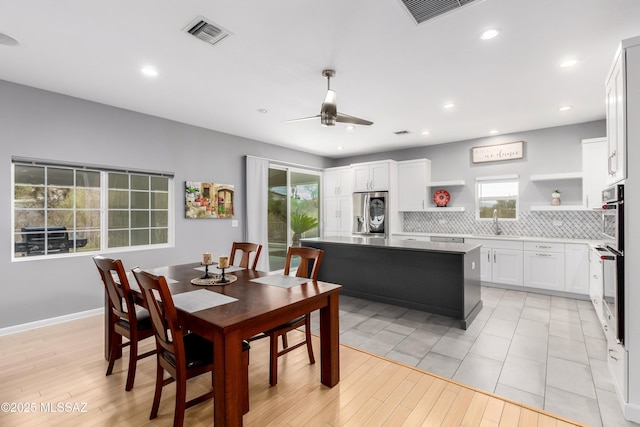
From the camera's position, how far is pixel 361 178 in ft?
21.4

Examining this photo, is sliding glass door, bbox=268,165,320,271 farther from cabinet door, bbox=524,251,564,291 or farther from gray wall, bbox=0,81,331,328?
cabinet door, bbox=524,251,564,291

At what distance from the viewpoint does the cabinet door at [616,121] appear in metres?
1.89

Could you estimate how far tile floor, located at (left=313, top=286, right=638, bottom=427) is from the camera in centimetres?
211

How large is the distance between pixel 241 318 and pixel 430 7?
229 centimetres

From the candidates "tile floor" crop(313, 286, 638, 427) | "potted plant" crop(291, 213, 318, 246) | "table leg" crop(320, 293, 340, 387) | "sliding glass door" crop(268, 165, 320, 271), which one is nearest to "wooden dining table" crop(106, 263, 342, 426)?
"table leg" crop(320, 293, 340, 387)

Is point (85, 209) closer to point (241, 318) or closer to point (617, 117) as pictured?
point (241, 318)

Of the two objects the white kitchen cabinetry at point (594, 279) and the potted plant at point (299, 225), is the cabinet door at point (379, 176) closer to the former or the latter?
the potted plant at point (299, 225)

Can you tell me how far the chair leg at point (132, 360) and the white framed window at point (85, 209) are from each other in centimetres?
229

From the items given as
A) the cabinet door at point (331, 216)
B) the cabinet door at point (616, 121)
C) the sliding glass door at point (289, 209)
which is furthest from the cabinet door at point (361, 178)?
the cabinet door at point (616, 121)

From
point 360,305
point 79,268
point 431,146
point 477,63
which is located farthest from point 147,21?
point 431,146

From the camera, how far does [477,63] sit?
2803 millimetres

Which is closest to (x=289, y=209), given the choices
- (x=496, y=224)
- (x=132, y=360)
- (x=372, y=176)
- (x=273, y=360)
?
(x=372, y=176)

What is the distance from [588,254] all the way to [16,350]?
671cm

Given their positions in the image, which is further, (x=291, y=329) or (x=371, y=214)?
(x=371, y=214)
